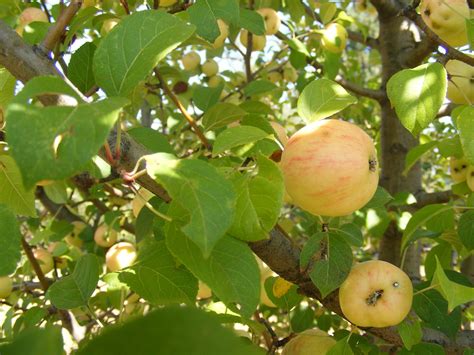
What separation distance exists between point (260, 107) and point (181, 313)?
161cm

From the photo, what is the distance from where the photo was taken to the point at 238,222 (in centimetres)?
85

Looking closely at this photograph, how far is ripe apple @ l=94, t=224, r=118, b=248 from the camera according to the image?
237 centimetres

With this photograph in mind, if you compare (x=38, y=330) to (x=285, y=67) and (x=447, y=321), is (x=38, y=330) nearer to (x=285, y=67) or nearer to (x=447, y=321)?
(x=447, y=321)

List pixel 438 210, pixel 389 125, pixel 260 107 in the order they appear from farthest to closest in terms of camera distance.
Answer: pixel 389 125 < pixel 260 107 < pixel 438 210

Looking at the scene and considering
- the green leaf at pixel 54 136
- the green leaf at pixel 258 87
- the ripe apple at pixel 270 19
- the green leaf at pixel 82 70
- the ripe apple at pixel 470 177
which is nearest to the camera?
the green leaf at pixel 54 136

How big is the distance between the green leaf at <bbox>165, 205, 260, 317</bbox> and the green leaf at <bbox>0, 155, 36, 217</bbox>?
60 cm

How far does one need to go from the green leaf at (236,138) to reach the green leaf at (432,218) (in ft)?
2.14

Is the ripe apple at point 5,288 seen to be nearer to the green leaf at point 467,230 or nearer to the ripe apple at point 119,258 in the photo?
the ripe apple at point 119,258

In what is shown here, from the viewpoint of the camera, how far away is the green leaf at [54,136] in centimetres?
58

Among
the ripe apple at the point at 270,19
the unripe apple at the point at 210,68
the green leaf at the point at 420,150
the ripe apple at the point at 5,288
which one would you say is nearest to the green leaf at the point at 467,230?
the green leaf at the point at 420,150

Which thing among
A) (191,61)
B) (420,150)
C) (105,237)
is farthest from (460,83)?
(191,61)

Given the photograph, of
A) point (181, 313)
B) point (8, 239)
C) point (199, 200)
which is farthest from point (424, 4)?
point (181, 313)

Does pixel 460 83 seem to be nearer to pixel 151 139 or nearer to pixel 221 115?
pixel 221 115

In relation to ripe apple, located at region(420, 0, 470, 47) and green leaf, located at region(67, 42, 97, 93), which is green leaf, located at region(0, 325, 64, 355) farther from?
ripe apple, located at region(420, 0, 470, 47)
